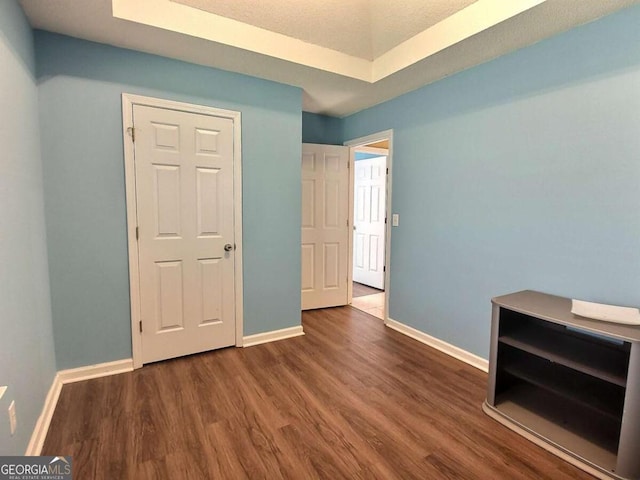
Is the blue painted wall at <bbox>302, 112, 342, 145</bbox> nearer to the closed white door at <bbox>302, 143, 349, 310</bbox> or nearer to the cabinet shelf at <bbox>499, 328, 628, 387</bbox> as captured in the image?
the closed white door at <bbox>302, 143, 349, 310</bbox>

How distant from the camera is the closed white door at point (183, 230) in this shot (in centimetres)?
251

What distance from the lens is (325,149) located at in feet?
12.9

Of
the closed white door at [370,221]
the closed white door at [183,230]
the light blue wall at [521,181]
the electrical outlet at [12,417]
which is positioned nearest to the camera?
the electrical outlet at [12,417]

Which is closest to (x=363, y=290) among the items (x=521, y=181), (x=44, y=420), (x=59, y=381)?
(x=521, y=181)

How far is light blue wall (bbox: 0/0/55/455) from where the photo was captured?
145 centimetres

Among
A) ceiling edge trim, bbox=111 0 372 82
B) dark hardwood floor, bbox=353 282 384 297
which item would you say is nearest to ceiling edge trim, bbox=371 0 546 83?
ceiling edge trim, bbox=111 0 372 82

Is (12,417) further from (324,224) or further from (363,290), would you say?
(363,290)

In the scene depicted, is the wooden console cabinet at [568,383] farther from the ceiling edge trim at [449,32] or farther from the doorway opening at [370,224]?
the doorway opening at [370,224]

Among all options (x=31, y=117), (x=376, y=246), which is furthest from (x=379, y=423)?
(x=376, y=246)

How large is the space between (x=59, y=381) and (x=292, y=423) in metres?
1.69

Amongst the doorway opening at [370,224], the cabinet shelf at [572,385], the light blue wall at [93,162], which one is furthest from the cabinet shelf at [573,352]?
the doorway opening at [370,224]

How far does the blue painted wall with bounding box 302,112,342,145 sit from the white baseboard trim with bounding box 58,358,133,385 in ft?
9.61

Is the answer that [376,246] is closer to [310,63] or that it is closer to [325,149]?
[325,149]

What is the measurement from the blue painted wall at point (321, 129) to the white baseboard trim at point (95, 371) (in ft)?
9.61
